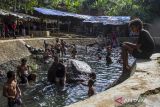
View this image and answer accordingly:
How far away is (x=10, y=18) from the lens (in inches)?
→ 1337

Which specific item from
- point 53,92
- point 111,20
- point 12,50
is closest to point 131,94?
point 53,92

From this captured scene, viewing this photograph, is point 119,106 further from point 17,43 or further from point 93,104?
point 17,43

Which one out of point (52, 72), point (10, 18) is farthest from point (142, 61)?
point (10, 18)

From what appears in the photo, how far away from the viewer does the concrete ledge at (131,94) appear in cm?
632

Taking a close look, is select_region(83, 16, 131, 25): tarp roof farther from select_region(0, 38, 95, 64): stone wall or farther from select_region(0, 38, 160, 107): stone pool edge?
select_region(0, 38, 160, 107): stone pool edge

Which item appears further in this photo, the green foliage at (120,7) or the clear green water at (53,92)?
the green foliage at (120,7)

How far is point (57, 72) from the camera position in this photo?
1631 centimetres

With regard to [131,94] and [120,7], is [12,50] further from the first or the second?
[120,7]

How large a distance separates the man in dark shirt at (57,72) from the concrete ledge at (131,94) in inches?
302

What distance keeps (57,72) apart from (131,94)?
9688 millimetres

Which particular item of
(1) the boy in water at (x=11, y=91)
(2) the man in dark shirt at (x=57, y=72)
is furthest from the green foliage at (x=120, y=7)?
(1) the boy in water at (x=11, y=91)

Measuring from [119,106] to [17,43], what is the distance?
2300cm

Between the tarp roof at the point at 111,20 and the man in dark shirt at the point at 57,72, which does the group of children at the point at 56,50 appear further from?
the tarp roof at the point at 111,20

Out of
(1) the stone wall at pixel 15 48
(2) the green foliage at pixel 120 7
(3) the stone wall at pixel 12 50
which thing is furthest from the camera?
(2) the green foliage at pixel 120 7
